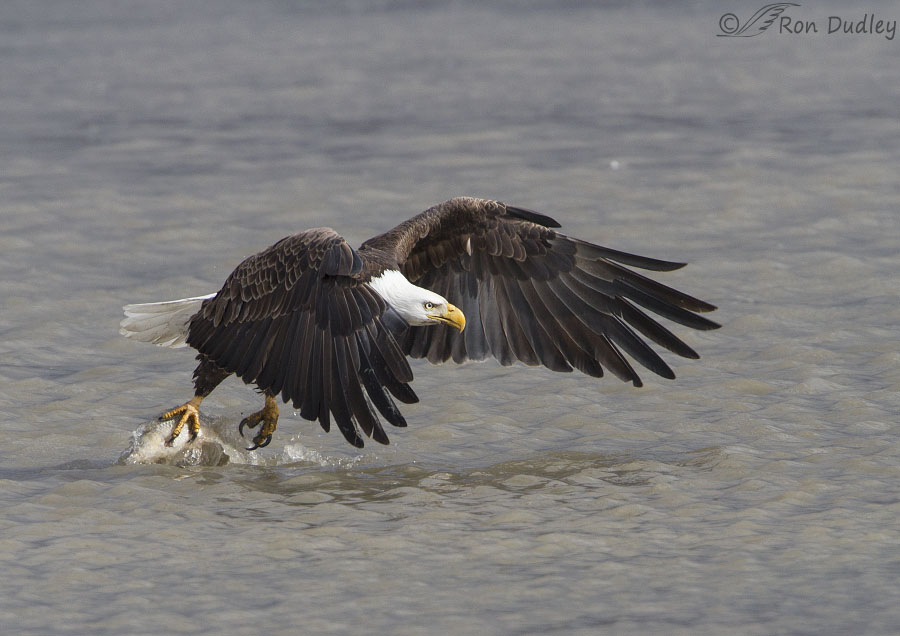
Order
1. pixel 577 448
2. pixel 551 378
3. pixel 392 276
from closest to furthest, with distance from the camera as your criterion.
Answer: pixel 392 276, pixel 577 448, pixel 551 378

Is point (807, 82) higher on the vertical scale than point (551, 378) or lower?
higher

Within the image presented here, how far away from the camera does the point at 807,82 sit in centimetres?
1714

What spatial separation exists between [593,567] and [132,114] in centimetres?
1231

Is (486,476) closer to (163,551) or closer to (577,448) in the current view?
(577,448)

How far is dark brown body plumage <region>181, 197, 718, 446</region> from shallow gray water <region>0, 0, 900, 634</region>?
479mm

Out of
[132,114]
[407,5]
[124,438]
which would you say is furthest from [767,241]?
[407,5]

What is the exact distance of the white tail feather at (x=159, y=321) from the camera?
7.17 m

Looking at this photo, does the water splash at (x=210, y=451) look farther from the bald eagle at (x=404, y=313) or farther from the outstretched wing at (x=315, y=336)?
the outstretched wing at (x=315, y=336)

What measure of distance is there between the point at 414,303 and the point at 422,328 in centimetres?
101

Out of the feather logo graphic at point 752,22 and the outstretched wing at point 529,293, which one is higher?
the feather logo graphic at point 752,22
